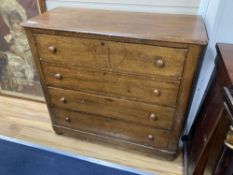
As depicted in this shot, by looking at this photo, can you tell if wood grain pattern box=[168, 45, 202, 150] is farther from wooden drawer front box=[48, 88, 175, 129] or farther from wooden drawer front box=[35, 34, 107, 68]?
wooden drawer front box=[35, 34, 107, 68]

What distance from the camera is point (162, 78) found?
117 centimetres

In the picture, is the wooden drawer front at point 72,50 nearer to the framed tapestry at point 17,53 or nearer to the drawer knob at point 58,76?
the drawer knob at point 58,76

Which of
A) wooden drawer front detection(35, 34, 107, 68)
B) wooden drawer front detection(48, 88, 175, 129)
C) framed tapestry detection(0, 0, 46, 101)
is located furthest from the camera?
framed tapestry detection(0, 0, 46, 101)

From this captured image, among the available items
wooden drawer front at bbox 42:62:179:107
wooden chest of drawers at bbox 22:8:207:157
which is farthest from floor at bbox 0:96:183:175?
wooden drawer front at bbox 42:62:179:107

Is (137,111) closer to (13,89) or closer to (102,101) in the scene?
(102,101)

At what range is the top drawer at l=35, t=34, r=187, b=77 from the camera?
1101 mm

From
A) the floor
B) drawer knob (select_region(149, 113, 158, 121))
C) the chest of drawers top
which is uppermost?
the chest of drawers top

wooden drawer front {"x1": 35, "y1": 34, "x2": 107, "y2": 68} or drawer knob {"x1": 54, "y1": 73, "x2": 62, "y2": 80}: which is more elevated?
wooden drawer front {"x1": 35, "y1": 34, "x2": 107, "y2": 68}

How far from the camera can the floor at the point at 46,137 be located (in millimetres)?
1565

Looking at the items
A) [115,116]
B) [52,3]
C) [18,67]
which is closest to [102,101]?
[115,116]

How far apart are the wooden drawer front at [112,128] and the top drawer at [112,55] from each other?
1.45 feet

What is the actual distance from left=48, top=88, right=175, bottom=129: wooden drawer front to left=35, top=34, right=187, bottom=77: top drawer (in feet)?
0.79

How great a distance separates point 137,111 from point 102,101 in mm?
241

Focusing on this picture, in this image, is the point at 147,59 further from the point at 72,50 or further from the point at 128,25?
the point at 72,50
